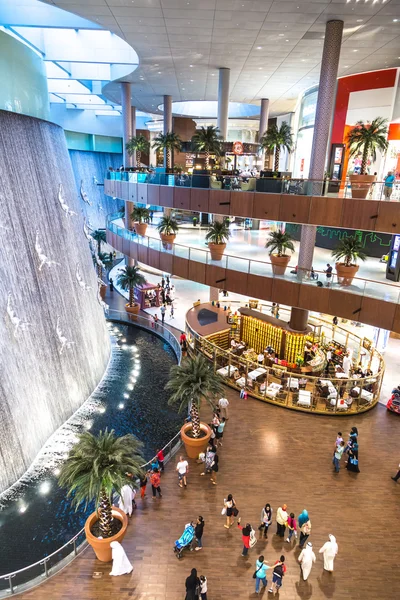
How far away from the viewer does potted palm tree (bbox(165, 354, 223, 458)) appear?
12.8 metres

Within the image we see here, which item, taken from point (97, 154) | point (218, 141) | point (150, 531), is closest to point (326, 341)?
point (218, 141)

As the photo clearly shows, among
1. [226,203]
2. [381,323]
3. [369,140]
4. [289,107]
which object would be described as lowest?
[381,323]

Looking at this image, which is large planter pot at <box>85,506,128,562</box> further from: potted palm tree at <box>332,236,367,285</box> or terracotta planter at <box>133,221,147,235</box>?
terracotta planter at <box>133,221,147,235</box>

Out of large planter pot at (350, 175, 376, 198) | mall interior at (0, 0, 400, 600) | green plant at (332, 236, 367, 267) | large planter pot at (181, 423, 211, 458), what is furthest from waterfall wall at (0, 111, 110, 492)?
large planter pot at (350, 175, 376, 198)

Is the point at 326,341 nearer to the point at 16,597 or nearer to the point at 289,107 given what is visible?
the point at 16,597

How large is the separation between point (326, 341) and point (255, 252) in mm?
6268

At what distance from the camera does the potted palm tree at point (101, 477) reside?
8.77 metres

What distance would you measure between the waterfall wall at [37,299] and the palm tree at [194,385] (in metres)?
4.84

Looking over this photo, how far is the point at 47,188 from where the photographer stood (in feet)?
54.5

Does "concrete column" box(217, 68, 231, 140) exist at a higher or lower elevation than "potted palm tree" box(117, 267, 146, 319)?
higher

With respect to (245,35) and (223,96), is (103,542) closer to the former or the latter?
(245,35)

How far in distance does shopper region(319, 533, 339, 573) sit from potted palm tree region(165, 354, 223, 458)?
4881 millimetres

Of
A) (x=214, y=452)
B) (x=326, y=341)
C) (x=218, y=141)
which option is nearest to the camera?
(x=214, y=452)

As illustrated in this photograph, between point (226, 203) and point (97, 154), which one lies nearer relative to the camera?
point (226, 203)
